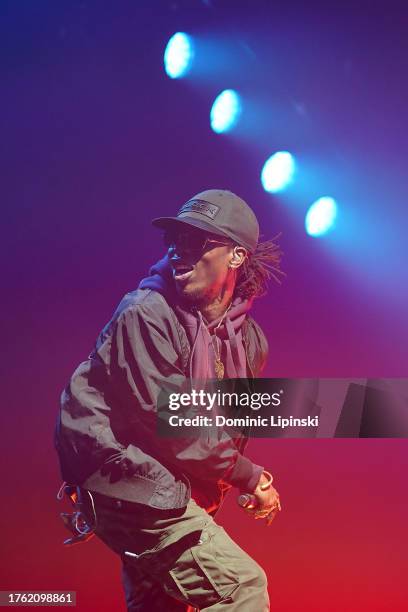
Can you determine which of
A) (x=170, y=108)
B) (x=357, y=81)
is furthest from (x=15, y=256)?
(x=357, y=81)

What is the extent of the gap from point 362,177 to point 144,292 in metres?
1.25

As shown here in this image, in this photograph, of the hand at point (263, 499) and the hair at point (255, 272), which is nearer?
the hand at point (263, 499)

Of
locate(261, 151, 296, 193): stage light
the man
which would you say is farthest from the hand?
locate(261, 151, 296, 193): stage light

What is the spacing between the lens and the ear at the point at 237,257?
8.33 feet

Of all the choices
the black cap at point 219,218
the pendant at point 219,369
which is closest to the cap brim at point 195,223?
the black cap at point 219,218

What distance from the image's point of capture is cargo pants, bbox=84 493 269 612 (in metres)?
2.09

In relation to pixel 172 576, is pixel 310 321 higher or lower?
higher

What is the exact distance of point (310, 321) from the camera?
3.08 m

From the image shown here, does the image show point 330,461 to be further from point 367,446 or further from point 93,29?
point 93,29

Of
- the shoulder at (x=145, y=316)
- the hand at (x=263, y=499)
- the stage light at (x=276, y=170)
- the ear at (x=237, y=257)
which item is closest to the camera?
the shoulder at (x=145, y=316)

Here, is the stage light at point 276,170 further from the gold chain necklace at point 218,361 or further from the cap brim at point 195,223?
the gold chain necklace at point 218,361

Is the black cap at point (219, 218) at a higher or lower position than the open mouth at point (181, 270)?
higher

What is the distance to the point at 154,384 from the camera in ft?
7.20

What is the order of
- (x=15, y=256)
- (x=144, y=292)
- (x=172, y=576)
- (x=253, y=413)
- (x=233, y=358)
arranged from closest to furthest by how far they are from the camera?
(x=172, y=576), (x=144, y=292), (x=233, y=358), (x=253, y=413), (x=15, y=256)
